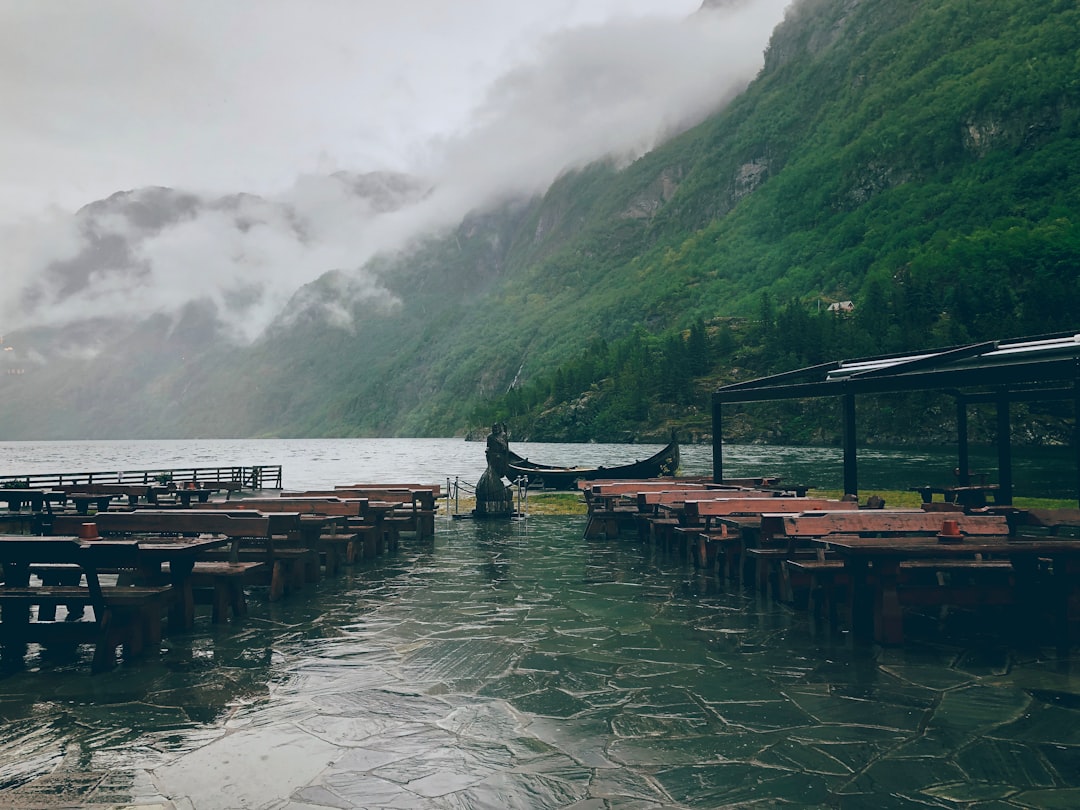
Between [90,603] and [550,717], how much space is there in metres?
4.02

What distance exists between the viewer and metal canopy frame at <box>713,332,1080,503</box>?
864 centimetres

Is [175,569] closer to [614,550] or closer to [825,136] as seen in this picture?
[614,550]

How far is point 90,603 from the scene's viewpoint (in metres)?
6.27

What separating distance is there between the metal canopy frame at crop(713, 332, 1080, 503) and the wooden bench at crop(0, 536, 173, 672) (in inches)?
351

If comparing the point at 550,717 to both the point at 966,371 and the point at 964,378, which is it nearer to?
the point at 964,378

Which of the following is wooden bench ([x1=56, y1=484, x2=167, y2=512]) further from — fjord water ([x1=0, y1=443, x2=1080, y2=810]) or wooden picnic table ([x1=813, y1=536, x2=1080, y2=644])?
wooden picnic table ([x1=813, y1=536, x2=1080, y2=644])

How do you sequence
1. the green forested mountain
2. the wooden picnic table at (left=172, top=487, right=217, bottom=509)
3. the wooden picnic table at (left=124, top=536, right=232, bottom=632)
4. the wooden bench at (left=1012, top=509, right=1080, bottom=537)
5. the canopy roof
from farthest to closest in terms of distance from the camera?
the green forested mountain → the wooden picnic table at (left=172, top=487, right=217, bottom=509) → the canopy roof → the wooden bench at (left=1012, top=509, right=1080, bottom=537) → the wooden picnic table at (left=124, top=536, right=232, bottom=632)

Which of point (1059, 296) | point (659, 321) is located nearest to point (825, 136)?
point (659, 321)

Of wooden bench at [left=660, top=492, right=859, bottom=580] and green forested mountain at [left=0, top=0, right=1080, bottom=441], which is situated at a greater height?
green forested mountain at [left=0, top=0, right=1080, bottom=441]

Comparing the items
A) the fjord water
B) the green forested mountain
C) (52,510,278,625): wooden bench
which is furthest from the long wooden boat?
the green forested mountain

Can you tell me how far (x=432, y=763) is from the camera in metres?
4.27

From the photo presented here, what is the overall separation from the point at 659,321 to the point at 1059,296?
10100 centimetres

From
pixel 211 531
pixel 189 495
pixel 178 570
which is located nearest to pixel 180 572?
pixel 178 570

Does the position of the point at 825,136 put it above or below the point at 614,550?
above
